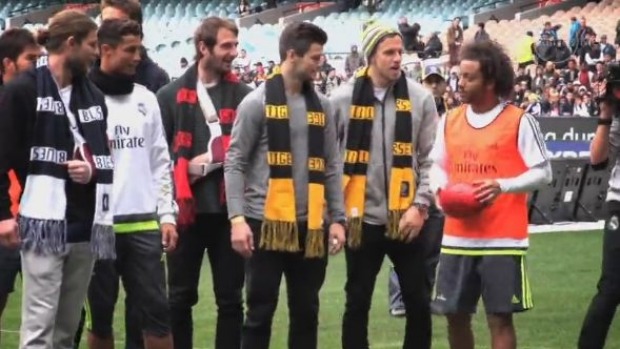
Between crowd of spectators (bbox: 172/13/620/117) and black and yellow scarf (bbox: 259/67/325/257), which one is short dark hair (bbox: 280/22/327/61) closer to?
black and yellow scarf (bbox: 259/67/325/257)

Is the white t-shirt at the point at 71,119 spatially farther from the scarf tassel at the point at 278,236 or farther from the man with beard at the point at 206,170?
the man with beard at the point at 206,170

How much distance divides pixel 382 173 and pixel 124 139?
159 cm

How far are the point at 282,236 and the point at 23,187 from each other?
59.5 inches

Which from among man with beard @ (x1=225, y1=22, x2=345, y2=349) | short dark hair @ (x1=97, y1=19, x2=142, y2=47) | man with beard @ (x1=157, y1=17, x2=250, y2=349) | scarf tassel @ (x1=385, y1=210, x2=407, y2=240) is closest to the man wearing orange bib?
scarf tassel @ (x1=385, y1=210, x2=407, y2=240)

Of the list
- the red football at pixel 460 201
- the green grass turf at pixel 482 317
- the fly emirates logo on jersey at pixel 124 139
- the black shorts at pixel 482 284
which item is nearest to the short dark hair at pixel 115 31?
the fly emirates logo on jersey at pixel 124 139

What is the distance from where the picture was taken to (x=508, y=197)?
8094mm

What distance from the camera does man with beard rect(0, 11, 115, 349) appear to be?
6949 millimetres

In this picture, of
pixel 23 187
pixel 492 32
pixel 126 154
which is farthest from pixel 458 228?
pixel 492 32

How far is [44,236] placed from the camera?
6941 millimetres

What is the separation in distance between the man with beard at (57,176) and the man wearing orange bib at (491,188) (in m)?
1.91

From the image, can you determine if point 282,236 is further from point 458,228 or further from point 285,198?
point 458,228

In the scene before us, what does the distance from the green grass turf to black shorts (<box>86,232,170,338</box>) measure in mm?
2567

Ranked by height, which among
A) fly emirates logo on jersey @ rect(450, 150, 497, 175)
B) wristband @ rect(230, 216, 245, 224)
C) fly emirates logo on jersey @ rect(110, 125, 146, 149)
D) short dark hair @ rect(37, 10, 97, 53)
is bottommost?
wristband @ rect(230, 216, 245, 224)

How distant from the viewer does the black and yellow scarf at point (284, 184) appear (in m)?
8.08
